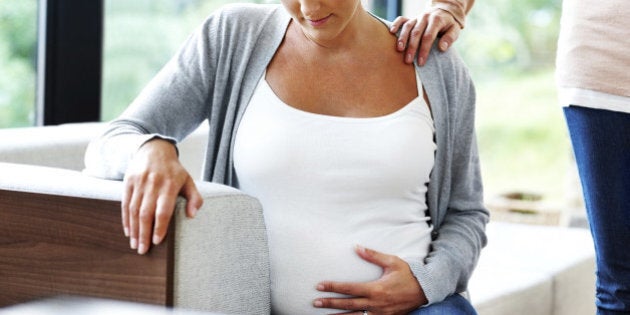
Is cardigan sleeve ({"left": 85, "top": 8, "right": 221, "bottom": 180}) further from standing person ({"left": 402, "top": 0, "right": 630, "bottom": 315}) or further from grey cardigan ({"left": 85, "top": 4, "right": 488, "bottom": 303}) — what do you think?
standing person ({"left": 402, "top": 0, "right": 630, "bottom": 315})

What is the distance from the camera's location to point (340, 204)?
5.64ft

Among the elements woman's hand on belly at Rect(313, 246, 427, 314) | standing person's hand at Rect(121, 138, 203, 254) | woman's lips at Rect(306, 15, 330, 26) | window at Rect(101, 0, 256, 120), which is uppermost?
woman's lips at Rect(306, 15, 330, 26)

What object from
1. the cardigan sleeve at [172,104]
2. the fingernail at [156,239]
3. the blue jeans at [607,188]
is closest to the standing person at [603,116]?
the blue jeans at [607,188]

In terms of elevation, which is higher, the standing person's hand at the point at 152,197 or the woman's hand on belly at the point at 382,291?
the standing person's hand at the point at 152,197

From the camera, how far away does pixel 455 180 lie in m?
1.89

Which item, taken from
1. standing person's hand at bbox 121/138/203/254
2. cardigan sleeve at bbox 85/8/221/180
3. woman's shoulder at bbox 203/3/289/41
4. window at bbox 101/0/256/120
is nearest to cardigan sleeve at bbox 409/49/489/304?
woman's shoulder at bbox 203/3/289/41

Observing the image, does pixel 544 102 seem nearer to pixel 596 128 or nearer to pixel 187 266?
pixel 596 128

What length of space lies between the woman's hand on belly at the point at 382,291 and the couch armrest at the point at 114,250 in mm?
122

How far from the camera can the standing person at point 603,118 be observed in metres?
1.86

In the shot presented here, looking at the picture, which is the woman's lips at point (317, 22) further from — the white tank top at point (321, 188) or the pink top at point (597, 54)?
the pink top at point (597, 54)

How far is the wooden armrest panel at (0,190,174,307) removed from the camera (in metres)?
1.44

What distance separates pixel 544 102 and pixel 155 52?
317 cm

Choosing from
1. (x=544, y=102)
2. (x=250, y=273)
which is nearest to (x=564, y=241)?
(x=250, y=273)

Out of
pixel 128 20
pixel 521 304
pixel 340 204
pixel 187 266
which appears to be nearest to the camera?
pixel 187 266
